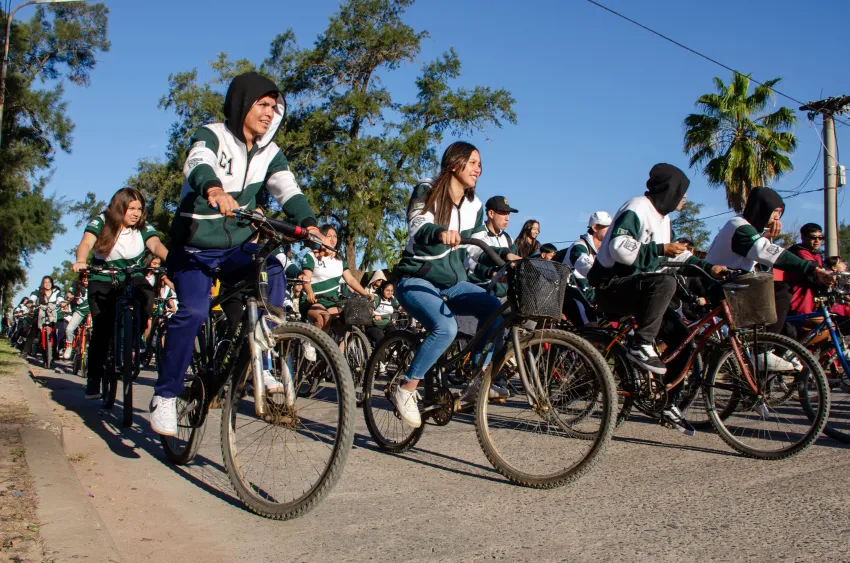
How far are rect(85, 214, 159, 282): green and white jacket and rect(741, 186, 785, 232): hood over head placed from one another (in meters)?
5.03

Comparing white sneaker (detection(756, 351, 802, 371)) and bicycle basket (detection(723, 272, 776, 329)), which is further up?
bicycle basket (detection(723, 272, 776, 329))

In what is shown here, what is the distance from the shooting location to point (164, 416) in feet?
14.0

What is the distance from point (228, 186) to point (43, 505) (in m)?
1.92

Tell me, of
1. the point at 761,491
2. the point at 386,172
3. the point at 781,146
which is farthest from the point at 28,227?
the point at 761,491

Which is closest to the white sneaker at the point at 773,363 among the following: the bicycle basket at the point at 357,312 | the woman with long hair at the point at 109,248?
the bicycle basket at the point at 357,312

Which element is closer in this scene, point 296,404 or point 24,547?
point 24,547

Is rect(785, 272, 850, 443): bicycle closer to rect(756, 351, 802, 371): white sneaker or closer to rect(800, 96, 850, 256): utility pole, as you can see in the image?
rect(756, 351, 802, 371): white sneaker

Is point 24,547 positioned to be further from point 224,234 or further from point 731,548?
point 731,548

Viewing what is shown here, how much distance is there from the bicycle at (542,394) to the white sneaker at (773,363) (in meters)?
1.48

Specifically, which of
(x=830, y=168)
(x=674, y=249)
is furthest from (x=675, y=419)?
(x=830, y=168)

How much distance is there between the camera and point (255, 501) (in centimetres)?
365

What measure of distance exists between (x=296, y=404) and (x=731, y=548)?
1.94 m

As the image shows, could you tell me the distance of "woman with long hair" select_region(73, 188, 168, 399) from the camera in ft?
22.6

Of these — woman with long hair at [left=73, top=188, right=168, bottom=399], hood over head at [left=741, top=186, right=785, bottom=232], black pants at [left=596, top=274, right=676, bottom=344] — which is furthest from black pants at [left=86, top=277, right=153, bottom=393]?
hood over head at [left=741, top=186, right=785, bottom=232]
